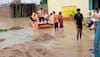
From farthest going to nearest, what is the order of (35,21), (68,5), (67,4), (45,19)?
(67,4), (68,5), (45,19), (35,21)

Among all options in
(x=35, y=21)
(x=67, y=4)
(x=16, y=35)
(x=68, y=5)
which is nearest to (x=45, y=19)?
(x=35, y=21)

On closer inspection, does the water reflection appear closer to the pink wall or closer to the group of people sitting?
the group of people sitting

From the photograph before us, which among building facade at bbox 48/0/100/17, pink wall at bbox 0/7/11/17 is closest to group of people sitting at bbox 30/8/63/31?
building facade at bbox 48/0/100/17

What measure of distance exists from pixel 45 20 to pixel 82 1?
22.2 feet

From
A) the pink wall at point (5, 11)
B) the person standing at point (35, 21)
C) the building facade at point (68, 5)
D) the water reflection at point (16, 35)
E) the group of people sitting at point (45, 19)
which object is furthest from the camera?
the pink wall at point (5, 11)

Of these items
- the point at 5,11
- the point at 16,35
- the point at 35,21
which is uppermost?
the point at 5,11

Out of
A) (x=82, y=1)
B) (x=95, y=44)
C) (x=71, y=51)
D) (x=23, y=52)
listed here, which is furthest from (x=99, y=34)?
(x=82, y=1)

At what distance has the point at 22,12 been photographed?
3519 cm

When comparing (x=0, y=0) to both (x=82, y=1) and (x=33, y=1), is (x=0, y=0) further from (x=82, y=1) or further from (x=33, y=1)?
(x=82, y=1)

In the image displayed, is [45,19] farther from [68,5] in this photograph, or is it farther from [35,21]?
[68,5]

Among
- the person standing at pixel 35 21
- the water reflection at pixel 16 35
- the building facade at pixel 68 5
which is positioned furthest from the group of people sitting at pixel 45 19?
the building facade at pixel 68 5

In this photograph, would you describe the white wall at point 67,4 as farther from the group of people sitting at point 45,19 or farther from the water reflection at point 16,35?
the water reflection at point 16,35

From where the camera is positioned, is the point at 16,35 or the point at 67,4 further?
the point at 67,4

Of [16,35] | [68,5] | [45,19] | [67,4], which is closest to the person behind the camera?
[16,35]
